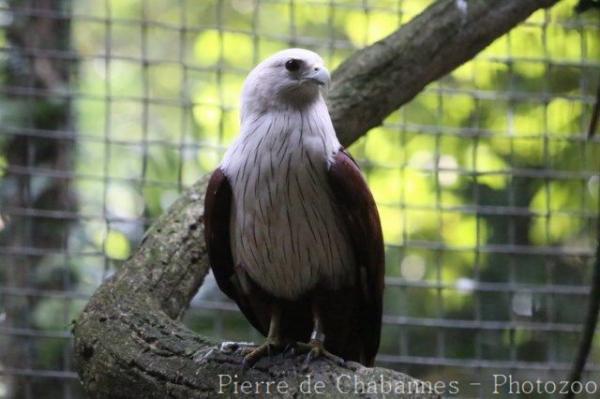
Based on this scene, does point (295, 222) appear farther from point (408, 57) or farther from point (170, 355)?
point (408, 57)

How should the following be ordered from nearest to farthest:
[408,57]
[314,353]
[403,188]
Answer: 1. [314,353]
2. [408,57]
3. [403,188]

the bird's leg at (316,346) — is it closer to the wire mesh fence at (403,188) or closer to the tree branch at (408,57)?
the tree branch at (408,57)

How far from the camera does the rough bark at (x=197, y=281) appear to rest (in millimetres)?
2574

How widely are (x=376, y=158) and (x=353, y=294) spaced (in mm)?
2216

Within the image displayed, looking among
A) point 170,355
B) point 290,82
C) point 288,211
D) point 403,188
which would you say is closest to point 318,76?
point 290,82

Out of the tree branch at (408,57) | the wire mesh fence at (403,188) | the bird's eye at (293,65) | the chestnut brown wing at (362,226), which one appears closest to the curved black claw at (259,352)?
the chestnut brown wing at (362,226)

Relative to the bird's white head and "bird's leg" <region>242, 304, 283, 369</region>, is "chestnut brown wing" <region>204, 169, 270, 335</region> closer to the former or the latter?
"bird's leg" <region>242, 304, 283, 369</region>

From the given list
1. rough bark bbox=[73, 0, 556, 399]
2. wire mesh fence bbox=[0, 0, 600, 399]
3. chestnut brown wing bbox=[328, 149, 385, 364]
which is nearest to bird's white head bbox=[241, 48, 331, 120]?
chestnut brown wing bbox=[328, 149, 385, 364]

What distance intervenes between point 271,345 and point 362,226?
16.9 inches

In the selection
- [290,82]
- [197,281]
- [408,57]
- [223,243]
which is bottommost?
[197,281]

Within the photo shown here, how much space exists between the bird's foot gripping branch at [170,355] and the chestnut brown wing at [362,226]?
38 cm

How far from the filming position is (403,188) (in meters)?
4.86

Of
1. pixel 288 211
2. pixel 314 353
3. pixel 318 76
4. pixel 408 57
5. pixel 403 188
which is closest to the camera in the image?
pixel 314 353

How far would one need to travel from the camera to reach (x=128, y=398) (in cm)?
268
